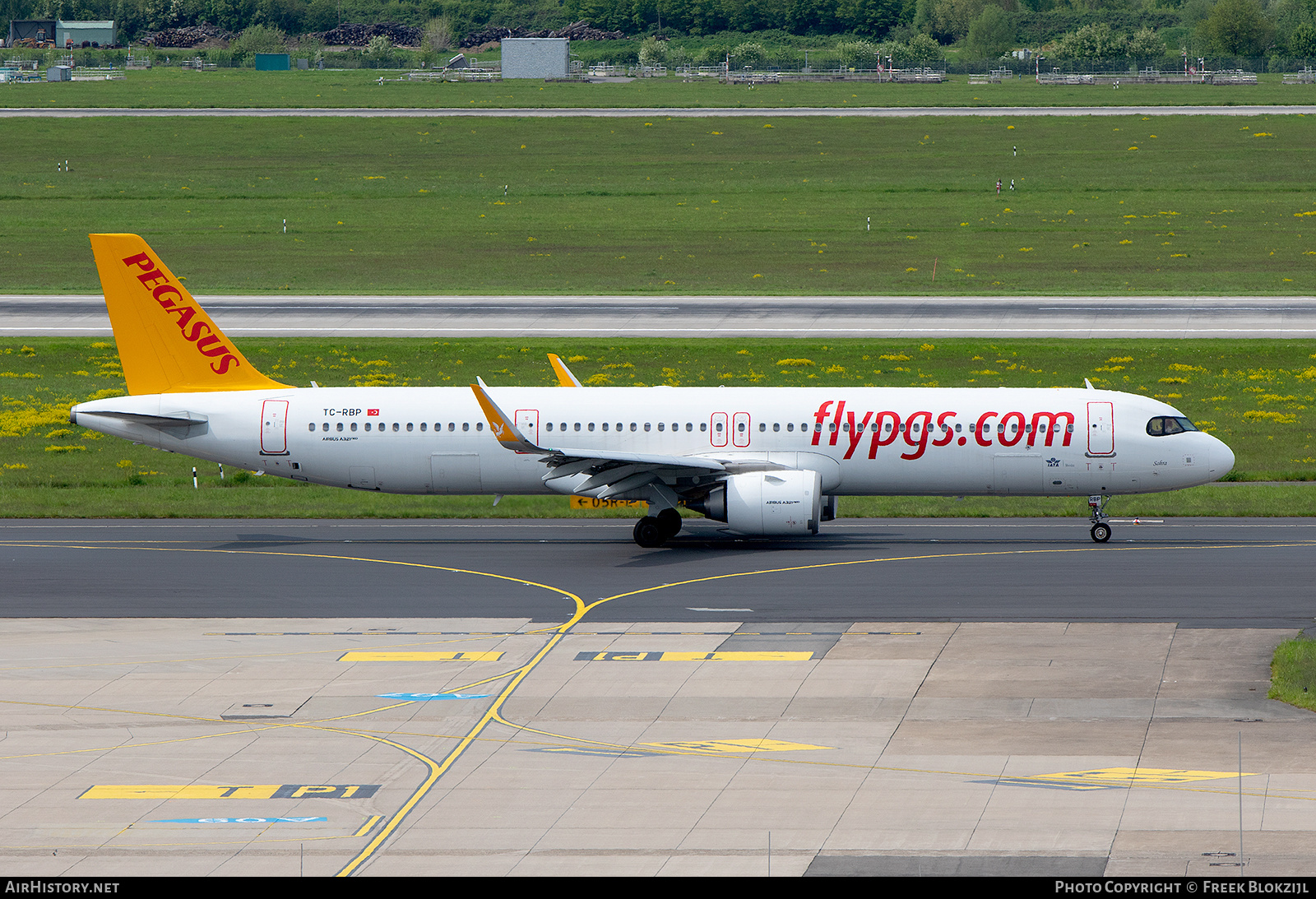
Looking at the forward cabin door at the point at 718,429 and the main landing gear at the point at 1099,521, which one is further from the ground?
the forward cabin door at the point at 718,429

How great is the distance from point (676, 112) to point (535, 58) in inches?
2115

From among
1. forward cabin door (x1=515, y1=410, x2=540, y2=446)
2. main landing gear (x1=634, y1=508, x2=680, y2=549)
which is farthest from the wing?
main landing gear (x1=634, y1=508, x2=680, y2=549)

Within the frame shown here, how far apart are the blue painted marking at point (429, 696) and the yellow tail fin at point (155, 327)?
18.0 meters

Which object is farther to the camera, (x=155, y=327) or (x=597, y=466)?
(x=155, y=327)

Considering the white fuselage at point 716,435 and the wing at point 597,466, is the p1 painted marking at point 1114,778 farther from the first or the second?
the white fuselage at point 716,435

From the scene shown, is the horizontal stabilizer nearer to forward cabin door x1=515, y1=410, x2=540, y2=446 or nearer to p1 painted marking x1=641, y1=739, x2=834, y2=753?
forward cabin door x1=515, y1=410, x2=540, y2=446

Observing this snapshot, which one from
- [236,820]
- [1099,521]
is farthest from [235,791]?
[1099,521]

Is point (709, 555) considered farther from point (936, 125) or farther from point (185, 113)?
point (185, 113)

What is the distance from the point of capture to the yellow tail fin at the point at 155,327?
41.5 metres

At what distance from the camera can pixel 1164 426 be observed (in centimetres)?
4003

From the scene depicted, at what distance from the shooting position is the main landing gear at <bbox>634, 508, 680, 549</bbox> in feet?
131

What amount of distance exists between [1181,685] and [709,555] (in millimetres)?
14928

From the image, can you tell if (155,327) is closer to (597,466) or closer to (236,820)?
(597,466)

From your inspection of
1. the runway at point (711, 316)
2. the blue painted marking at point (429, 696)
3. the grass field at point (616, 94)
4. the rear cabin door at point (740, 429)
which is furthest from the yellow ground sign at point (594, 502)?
the grass field at point (616, 94)
